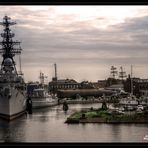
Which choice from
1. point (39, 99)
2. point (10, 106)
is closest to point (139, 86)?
point (39, 99)

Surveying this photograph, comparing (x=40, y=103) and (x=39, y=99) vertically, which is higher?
(x=39, y=99)

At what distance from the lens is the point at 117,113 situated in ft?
39.2

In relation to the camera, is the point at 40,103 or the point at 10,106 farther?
the point at 40,103

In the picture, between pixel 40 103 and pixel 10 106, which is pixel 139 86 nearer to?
pixel 40 103

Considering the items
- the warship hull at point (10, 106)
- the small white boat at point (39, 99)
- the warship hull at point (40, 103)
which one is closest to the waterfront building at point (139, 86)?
the warship hull at point (40, 103)

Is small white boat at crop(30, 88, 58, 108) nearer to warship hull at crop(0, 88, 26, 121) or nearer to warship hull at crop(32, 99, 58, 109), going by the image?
warship hull at crop(32, 99, 58, 109)

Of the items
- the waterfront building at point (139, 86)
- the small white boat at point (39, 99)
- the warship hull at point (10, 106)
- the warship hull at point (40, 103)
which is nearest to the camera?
the warship hull at point (10, 106)

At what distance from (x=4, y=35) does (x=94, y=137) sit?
29.5 feet

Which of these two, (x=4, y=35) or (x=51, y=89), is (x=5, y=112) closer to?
(x=4, y=35)

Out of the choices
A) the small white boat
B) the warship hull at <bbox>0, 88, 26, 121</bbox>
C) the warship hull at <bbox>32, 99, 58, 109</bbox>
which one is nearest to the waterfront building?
the warship hull at <bbox>32, 99, 58, 109</bbox>

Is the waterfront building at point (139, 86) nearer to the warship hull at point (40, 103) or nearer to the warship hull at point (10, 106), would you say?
the warship hull at point (40, 103)

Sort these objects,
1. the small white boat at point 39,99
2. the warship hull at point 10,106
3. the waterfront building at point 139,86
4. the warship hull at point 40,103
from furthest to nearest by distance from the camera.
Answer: the waterfront building at point 139,86 → the small white boat at point 39,99 → the warship hull at point 40,103 → the warship hull at point 10,106

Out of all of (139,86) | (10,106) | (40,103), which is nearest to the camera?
(10,106)
